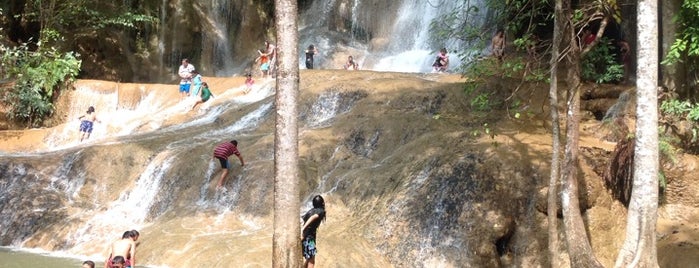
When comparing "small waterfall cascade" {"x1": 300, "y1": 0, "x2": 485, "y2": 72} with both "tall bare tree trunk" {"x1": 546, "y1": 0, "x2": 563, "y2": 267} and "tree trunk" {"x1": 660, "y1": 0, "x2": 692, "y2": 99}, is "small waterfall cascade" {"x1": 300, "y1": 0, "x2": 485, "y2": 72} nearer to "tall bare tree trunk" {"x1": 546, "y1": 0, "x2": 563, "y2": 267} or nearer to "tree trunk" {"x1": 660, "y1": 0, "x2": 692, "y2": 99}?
"tree trunk" {"x1": 660, "y1": 0, "x2": 692, "y2": 99}

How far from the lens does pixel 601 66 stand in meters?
16.1

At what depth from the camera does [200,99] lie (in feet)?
69.9

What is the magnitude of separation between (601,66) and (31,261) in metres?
12.5

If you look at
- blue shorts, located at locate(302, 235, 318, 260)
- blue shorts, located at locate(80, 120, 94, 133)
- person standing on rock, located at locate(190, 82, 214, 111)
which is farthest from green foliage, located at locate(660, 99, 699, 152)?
blue shorts, located at locate(80, 120, 94, 133)

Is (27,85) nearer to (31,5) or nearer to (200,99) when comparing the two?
(31,5)

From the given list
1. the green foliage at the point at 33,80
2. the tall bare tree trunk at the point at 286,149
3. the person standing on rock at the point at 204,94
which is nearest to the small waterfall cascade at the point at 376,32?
the person standing on rock at the point at 204,94

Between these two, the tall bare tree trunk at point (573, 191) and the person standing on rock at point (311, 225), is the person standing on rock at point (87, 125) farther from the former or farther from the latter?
the tall bare tree trunk at point (573, 191)

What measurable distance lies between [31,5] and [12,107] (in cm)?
446

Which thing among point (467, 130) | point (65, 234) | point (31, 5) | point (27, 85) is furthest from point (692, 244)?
point (31, 5)

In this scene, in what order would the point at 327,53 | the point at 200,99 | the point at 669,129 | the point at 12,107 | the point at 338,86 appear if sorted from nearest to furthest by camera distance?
the point at 669,129
the point at 338,86
the point at 200,99
the point at 12,107
the point at 327,53

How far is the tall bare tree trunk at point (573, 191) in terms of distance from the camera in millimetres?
9836

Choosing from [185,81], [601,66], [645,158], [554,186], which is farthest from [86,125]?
[645,158]

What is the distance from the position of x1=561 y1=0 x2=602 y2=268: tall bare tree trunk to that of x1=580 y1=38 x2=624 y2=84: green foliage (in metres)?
4.69

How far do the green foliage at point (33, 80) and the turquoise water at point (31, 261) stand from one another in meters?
9.99
